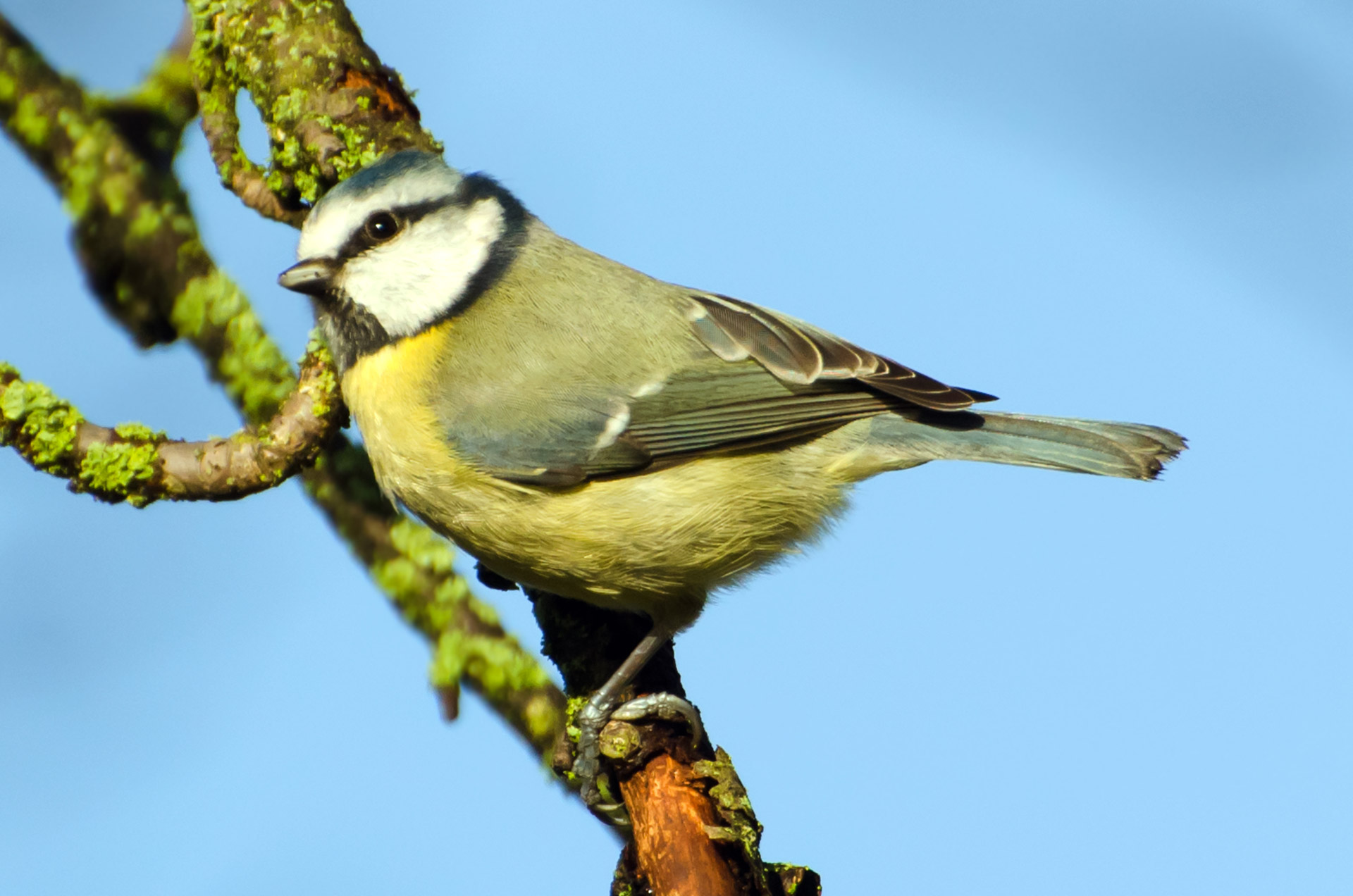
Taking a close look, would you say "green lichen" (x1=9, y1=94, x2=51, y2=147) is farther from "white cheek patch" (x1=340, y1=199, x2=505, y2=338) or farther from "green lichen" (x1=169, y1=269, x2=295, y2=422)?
"white cheek patch" (x1=340, y1=199, x2=505, y2=338)

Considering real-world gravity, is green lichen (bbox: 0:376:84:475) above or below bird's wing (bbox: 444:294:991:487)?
below

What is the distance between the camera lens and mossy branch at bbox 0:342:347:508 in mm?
2438

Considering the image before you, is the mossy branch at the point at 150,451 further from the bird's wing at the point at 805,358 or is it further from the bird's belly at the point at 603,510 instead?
the bird's wing at the point at 805,358

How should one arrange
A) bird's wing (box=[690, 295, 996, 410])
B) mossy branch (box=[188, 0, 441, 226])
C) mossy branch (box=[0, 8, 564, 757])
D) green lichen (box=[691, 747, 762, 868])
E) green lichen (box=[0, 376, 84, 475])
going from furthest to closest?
mossy branch (box=[188, 0, 441, 226]) < mossy branch (box=[0, 8, 564, 757]) < bird's wing (box=[690, 295, 996, 410]) < green lichen (box=[0, 376, 84, 475]) < green lichen (box=[691, 747, 762, 868])

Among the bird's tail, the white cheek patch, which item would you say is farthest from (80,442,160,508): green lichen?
the bird's tail

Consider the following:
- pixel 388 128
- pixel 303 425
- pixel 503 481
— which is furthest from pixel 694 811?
pixel 388 128

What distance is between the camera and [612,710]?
8.82ft

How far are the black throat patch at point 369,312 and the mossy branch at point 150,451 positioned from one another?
15 cm

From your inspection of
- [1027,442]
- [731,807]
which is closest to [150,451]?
[731,807]

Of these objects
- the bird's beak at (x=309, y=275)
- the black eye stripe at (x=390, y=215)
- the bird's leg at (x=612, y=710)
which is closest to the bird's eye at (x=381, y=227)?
the black eye stripe at (x=390, y=215)

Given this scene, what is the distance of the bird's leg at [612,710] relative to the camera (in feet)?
8.49

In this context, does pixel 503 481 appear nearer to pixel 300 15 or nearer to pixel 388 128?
pixel 388 128

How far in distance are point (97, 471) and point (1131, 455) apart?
2.20 m

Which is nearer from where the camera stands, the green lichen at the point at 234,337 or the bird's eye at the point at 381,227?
the bird's eye at the point at 381,227
